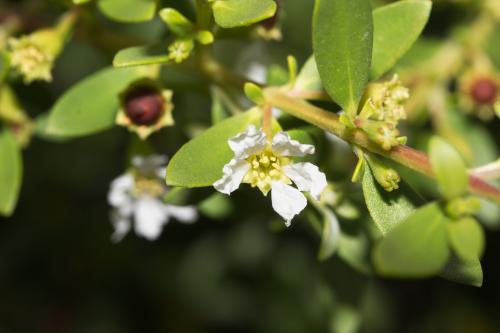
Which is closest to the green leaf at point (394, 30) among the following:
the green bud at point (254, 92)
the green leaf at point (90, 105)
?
the green bud at point (254, 92)

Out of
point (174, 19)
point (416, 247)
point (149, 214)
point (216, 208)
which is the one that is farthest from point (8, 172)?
point (416, 247)

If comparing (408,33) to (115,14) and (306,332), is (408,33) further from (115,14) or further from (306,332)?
(306,332)

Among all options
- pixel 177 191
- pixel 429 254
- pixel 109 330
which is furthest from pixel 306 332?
pixel 429 254

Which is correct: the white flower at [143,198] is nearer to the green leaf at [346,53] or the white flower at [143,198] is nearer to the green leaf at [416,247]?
the green leaf at [346,53]

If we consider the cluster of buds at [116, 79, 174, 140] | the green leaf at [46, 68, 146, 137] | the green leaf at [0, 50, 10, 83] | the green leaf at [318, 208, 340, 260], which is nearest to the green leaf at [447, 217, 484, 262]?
the green leaf at [318, 208, 340, 260]

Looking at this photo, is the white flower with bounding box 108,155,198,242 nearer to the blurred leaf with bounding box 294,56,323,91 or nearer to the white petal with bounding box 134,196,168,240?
the white petal with bounding box 134,196,168,240

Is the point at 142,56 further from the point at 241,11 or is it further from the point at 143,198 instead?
the point at 143,198
